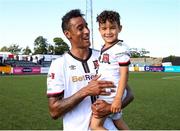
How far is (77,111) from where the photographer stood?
378 centimetres

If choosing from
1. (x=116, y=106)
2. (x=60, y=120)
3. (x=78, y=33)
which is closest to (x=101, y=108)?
(x=116, y=106)

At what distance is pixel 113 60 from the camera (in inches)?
161

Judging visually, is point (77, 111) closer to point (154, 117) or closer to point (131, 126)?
point (131, 126)

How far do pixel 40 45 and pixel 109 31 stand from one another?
120 meters

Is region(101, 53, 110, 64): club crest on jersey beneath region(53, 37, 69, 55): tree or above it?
beneath

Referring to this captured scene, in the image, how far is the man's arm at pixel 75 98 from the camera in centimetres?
363

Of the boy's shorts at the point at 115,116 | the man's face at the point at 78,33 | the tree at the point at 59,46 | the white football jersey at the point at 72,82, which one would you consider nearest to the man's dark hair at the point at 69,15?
the man's face at the point at 78,33

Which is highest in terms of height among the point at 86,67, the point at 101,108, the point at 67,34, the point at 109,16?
the point at 109,16

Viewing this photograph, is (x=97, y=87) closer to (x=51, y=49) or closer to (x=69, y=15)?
(x=69, y=15)

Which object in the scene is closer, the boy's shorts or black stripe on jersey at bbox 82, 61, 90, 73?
black stripe on jersey at bbox 82, 61, 90, 73

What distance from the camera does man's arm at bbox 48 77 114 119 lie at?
11.9ft

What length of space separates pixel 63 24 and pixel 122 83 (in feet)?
2.65

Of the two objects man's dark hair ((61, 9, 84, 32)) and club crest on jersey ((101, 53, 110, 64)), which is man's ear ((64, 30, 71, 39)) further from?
club crest on jersey ((101, 53, 110, 64))

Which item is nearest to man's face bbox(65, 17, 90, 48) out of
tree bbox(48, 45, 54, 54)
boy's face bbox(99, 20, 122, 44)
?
boy's face bbox(99, 20, 122, 44)
